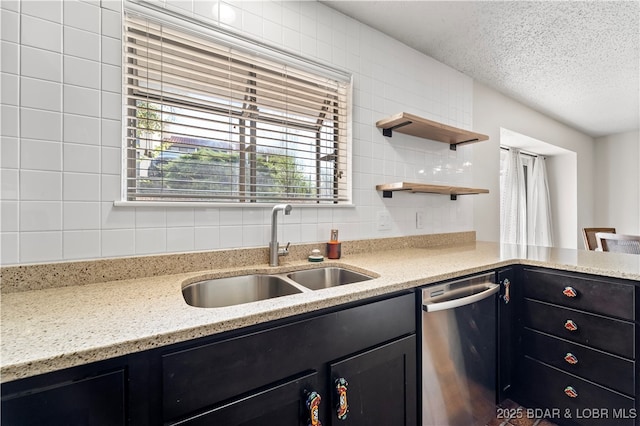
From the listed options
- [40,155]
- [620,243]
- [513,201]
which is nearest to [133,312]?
[40,155]

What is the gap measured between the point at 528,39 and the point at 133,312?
2.78 meters

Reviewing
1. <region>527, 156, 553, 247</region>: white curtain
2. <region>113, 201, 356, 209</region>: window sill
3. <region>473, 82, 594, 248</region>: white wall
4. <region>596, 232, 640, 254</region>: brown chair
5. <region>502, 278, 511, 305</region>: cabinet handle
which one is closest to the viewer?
<region>113, 201, 356, 209</region>: window sill

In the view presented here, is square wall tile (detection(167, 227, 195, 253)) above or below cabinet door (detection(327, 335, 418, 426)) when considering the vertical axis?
above

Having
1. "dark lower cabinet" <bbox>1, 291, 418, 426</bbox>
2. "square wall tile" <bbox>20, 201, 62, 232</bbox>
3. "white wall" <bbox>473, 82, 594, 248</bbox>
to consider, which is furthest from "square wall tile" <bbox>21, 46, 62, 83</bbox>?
"white wall" <bbox>473, 82, 594, 248</bbox>

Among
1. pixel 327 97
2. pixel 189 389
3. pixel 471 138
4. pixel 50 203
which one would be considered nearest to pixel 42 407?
pixel 189 389

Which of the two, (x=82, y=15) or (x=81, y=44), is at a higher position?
(x=82, y=15)

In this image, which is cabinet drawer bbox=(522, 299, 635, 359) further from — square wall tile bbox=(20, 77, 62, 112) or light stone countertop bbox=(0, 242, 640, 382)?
Result: square wall tile bbox=(20, 77, 62, 112)

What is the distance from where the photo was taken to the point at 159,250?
4.06 ft

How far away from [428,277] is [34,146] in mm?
1548

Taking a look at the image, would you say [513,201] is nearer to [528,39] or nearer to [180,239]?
[528,39]

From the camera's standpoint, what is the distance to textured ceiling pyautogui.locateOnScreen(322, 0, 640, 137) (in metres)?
1.74

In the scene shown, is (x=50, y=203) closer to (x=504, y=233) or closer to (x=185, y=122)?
(x=185, y=122)

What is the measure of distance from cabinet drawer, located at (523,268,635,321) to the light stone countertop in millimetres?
54

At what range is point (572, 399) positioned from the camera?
1.44 metres
